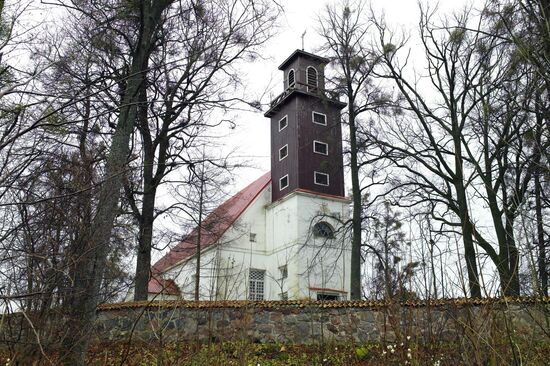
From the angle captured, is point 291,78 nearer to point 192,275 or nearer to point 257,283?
point 257,283

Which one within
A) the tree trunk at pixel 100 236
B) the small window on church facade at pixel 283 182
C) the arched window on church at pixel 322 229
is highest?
the small window on church facade at pixel 283 182

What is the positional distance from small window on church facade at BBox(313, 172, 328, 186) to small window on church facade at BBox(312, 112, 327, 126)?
3.49 metres

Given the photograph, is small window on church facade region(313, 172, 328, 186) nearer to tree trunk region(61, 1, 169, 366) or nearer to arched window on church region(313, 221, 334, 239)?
arched window on church region(313, 221, 334, 239)

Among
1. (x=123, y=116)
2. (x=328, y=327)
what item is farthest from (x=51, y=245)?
(x=328, y=327)

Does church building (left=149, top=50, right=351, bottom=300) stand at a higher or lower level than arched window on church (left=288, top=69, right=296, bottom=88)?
lower

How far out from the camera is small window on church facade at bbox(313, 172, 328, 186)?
30.2m

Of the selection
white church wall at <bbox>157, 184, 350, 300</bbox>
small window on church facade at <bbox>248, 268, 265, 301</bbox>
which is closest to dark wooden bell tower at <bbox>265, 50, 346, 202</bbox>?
white church wall at <bbox>157, 184, 350, 300</bbox>

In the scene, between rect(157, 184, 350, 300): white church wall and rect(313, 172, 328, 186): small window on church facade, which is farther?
rect(313, 172, 328, 186): small window on church facade

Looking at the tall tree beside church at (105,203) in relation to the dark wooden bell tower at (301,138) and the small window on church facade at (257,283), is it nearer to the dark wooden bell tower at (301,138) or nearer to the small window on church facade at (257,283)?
the dark wooden bell tower at (301,138)

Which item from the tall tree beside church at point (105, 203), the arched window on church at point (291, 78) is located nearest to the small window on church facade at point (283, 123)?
the arched window on church at point (291, 78)

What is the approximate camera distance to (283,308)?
1167cm

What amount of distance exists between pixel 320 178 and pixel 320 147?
6.49 feet

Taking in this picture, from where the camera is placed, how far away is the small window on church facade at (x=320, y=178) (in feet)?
99.1

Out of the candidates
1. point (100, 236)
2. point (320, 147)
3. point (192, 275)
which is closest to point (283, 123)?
point (320, 147)
